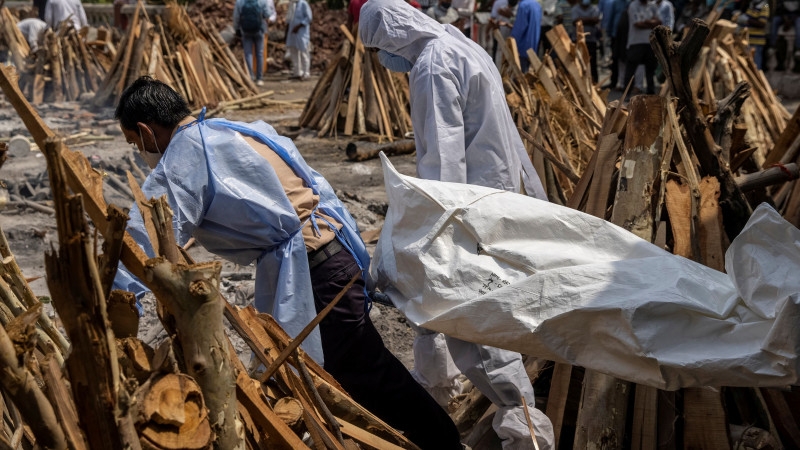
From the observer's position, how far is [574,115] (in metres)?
5.83

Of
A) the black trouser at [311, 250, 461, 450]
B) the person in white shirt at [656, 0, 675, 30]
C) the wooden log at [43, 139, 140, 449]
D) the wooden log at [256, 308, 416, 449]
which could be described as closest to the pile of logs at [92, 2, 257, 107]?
the person in white shirt at [656, 0, 675, 30]

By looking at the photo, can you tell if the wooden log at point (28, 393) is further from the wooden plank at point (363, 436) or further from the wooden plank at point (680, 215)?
the wooden plank at point (680, 215)

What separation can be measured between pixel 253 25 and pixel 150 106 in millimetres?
12055

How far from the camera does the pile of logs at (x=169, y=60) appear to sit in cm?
1092

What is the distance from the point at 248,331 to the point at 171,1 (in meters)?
10.8

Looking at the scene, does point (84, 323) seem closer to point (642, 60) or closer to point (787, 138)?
point (787, 138)

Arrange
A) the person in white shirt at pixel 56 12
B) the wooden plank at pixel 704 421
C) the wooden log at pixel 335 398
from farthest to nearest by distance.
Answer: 1. the person in white shirt at pixel 56 12
2. the wooden plank at pixel 704 421
3. the wooden log at pixel 335 398

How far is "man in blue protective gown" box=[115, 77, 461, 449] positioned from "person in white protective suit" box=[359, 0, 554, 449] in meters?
0.49

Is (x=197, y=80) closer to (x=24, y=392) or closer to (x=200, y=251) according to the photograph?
(x=200, y=251)

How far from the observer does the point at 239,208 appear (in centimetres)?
263

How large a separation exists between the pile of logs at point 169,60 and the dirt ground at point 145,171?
0.49m

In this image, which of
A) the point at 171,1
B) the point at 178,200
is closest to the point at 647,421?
the point at 178,200

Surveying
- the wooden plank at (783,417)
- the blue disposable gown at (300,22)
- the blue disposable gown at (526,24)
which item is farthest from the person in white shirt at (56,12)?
the wooden plank at (783,417)

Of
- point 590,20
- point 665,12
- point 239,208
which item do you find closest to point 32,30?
point 590,20
